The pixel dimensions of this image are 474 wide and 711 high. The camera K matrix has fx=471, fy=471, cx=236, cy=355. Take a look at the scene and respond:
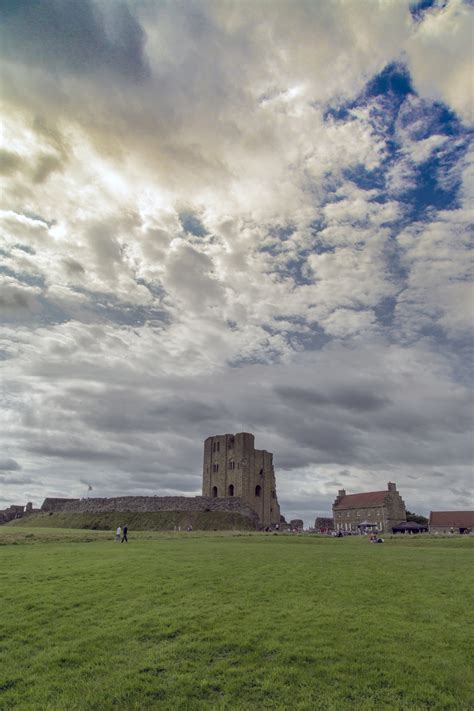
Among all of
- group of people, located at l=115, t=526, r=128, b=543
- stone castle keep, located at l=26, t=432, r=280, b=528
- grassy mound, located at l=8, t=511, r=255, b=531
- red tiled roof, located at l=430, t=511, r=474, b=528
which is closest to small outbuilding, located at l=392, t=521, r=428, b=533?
red tiled roof, located at l=430, t=511, r=474, b=528

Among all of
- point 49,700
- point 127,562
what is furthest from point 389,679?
point 127,562

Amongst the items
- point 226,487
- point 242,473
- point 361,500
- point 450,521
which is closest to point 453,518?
point 450,521

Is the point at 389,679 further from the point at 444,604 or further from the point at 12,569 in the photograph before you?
the point at 12,569

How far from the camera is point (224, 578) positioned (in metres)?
19.8

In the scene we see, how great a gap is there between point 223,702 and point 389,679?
369 centimetres

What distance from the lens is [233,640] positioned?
476 inches

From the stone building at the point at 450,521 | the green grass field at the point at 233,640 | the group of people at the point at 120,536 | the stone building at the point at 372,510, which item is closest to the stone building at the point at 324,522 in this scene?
the stone building at the point at 372,510

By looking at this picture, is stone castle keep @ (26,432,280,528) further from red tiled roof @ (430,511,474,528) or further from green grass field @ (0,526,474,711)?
green grass field @ (0,526,474,711)

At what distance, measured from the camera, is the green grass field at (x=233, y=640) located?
9438 millimetres

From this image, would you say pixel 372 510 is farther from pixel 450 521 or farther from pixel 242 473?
pixel 242 473

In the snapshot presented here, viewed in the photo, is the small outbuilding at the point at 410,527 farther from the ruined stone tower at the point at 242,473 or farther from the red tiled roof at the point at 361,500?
the ruined stone tower at the point at 242,473

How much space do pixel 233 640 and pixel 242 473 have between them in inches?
3389

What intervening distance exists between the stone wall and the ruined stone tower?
10.8m

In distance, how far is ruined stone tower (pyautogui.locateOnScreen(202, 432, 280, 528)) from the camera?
97.4 meters
